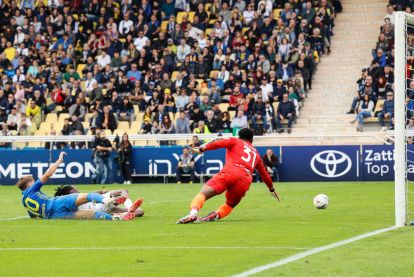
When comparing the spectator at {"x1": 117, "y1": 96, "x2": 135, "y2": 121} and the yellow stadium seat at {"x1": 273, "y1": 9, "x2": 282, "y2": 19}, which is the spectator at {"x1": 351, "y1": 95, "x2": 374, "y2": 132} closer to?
the yellow stadium seat at {"x1": 273, "y1": 9, "x2": 282, "y2": 19}

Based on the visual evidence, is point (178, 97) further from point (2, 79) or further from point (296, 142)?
point (2, 79)

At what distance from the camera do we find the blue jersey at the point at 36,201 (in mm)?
18859

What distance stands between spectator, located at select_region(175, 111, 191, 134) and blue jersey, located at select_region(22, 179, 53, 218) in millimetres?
17984

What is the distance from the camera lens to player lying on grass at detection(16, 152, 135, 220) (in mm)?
18875

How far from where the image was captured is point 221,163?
3531cm

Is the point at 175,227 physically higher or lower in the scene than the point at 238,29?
lower

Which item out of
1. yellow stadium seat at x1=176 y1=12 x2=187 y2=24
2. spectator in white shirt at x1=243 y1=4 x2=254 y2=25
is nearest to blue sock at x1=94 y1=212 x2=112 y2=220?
spectator in white shirt at x1=243 y1=4 x2=254 y2=25

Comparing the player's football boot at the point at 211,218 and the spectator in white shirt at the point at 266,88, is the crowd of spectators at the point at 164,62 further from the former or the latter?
the player's football boot at the point at 211,218

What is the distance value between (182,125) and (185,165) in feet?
8.84

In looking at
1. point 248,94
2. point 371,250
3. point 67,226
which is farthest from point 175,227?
point 248,94

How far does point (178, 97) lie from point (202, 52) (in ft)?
9.07

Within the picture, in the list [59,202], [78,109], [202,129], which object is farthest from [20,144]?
[59,202]

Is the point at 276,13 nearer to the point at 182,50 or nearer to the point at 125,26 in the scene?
the point at 182,50

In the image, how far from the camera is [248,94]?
38.2 meters
